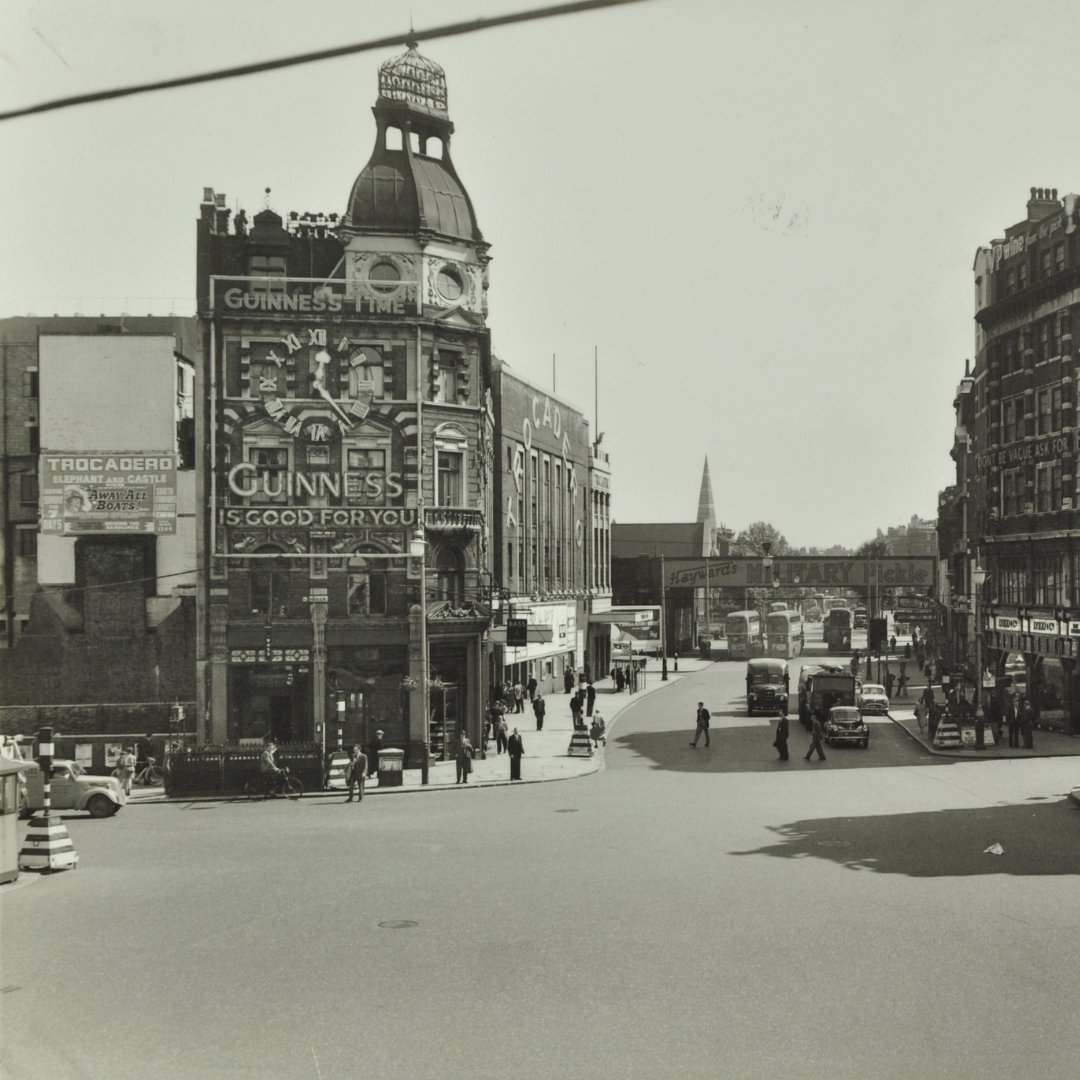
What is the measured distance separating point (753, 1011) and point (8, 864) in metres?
14.8

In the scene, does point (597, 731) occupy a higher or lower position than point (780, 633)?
lower

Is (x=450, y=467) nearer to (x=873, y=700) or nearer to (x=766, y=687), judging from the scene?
(x=766, y=687)

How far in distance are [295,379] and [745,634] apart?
66638mm

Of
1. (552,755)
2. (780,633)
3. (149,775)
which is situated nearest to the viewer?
(149,775)

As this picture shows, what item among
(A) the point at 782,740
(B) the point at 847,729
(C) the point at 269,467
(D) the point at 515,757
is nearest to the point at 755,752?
(A) the point at 782,740

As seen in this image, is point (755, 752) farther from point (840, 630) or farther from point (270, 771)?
point (840, 630)

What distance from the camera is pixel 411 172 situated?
46062mm

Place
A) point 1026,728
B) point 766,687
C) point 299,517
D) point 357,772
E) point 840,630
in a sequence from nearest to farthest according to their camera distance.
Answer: point 357,772
point 299,517
point 1026,728
point 766,687
point 840,630

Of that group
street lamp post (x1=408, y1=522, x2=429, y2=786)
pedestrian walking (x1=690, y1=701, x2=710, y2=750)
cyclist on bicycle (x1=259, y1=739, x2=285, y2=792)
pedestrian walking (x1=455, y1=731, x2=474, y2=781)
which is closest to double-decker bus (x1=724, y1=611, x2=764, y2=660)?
pedestrian walking (x1=690, y1=701, x2=710, y2=750)

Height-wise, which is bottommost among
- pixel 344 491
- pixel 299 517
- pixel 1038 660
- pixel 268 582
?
pixel 1038 660

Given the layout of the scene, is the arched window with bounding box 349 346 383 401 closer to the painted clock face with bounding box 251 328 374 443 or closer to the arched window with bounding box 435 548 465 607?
the painted clock face with bounding box 251 328 374 443

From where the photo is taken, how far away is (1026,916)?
18203mm

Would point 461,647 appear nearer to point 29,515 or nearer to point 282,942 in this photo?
point 29,515

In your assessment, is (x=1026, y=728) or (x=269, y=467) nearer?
(x=269, y=467)
